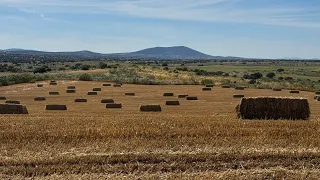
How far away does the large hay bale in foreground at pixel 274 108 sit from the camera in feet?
65.6

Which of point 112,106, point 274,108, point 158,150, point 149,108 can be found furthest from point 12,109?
point 158,150

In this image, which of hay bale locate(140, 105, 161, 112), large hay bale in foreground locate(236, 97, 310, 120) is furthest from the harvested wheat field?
hay bale locate(140, 105, 161, 112)

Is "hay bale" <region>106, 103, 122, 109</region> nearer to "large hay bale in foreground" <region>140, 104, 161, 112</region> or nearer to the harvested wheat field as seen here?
"large hay bale in foreground" <region>140, 104, 161, 112</region>

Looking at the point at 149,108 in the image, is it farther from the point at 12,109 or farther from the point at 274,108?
the point at 274,108

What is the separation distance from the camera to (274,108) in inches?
798

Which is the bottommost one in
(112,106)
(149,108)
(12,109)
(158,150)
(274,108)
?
(112,106)

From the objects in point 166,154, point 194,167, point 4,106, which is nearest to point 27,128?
point 166,154

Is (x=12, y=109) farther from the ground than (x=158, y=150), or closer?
closer

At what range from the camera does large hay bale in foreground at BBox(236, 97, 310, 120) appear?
20.0 m

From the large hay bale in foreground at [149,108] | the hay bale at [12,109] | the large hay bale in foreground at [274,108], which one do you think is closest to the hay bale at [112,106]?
the large hay bale in foreground at [149,108]

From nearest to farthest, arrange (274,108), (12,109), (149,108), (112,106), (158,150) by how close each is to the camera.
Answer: (158,150)
(274,108)
(12,109)
(149,108)
(112,106)

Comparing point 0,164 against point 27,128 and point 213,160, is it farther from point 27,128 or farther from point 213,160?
point 213,160

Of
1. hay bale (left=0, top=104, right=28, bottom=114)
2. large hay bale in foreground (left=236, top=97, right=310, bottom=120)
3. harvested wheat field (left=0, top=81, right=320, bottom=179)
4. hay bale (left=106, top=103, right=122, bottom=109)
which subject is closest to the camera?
harvested wheat field (left=0, top=81, right=320, bottom=179)

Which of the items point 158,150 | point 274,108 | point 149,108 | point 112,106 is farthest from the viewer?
point 112,106
